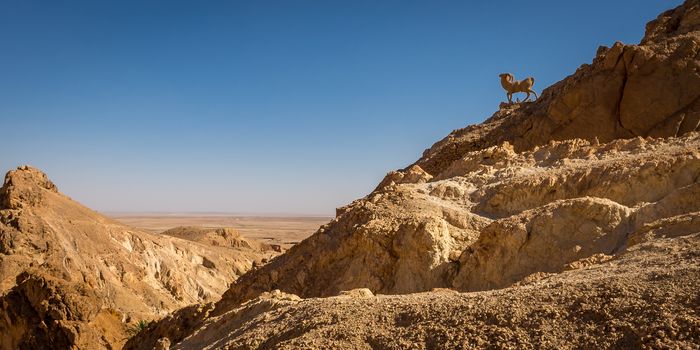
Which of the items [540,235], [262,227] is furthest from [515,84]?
[262,227]

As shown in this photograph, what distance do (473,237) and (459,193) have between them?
277 cm

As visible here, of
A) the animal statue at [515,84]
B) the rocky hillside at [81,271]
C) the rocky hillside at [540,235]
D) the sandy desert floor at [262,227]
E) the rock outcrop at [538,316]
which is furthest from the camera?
the sandy desert floor at [262,227]

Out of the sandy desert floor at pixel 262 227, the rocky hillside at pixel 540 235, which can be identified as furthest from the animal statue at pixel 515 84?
the sandy desert floor at pixel 262 227

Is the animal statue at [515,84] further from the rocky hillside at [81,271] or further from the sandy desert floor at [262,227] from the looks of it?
the sandy desert floor at [262,227]

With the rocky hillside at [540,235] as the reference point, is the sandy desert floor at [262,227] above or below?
below

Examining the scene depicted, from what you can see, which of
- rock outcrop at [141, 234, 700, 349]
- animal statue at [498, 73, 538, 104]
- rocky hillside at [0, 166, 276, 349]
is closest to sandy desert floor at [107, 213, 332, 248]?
rocky hillside at [0, 166, 276, 349]

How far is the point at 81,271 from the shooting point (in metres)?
25.8

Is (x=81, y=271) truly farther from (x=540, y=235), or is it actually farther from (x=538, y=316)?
(x=538, y=316)

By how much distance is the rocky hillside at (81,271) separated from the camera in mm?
16141

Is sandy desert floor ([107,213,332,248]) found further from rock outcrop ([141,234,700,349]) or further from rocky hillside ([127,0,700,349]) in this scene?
rock outcrop ([141,234,700,349])

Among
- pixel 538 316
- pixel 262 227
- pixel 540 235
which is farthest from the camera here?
pixel 262 227

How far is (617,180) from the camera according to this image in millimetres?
13258

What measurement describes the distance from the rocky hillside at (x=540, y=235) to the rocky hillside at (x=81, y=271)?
2335 mm

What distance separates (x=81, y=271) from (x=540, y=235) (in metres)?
21.6
